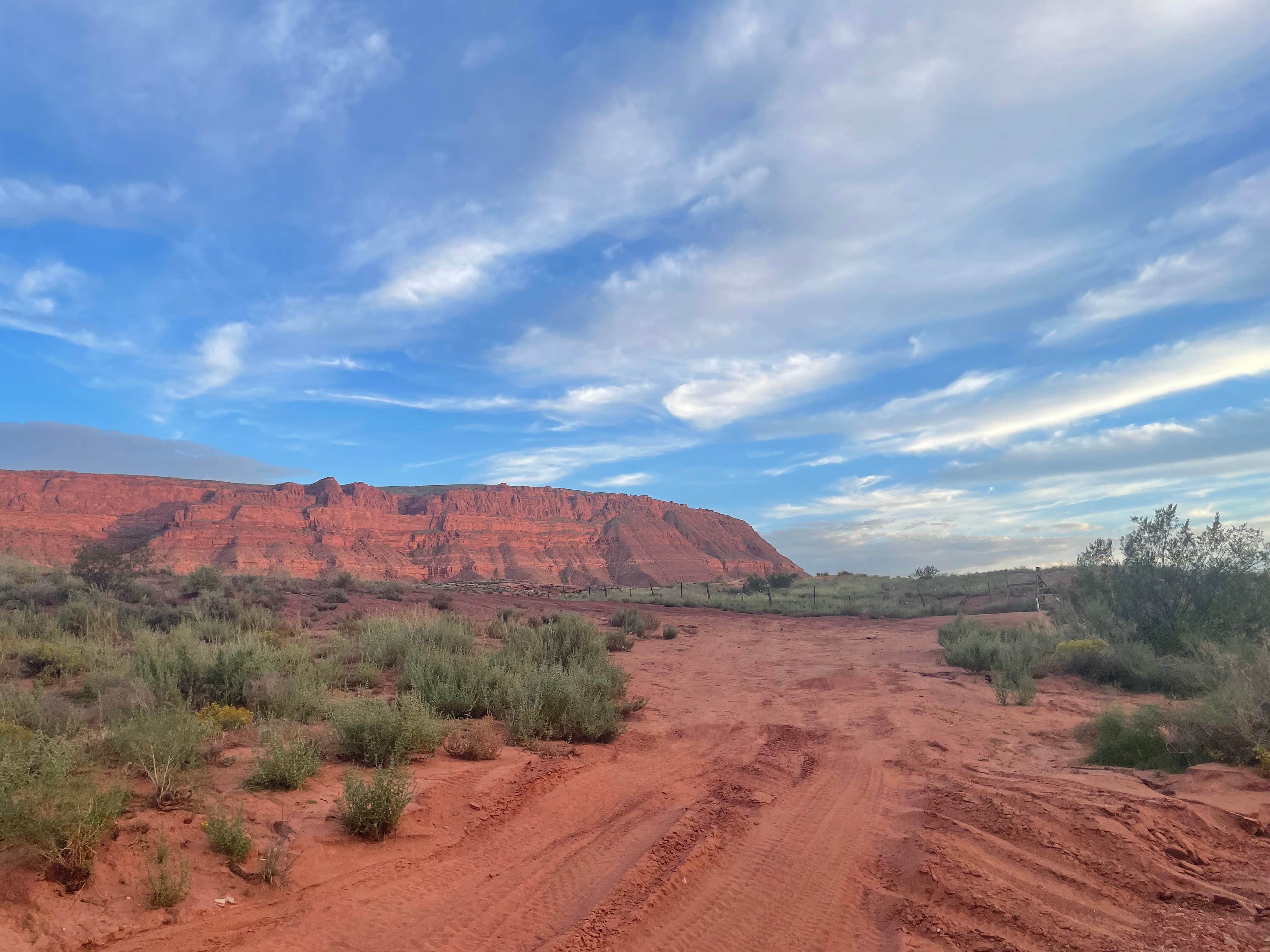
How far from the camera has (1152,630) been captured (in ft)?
48.9

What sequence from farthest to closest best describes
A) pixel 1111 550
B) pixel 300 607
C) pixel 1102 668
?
pixel 300 607 < pixel 1111 550 < pixel 1102 668

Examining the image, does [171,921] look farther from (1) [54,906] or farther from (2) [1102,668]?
(2) [1102,668]

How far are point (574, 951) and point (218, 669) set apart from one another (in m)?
6.65

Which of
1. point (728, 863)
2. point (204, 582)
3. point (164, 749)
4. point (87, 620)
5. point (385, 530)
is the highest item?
point (385, 530)

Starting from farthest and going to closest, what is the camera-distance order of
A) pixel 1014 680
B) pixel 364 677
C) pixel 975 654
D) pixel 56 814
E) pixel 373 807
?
1. pixel 975 654
2. pixel 1014 680
3. pixel 364 677
4. pixel 373 807
5. pixel 56 814

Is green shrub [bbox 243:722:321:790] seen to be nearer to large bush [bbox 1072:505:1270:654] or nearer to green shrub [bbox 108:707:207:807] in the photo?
green shrub [bbox 108:707:207:807]

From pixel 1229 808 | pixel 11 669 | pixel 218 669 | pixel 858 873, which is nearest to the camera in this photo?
pixel 858 873

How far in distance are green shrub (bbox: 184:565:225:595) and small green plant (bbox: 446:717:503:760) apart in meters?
14.0

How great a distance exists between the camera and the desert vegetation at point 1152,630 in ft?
30.5

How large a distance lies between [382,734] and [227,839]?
208 cm

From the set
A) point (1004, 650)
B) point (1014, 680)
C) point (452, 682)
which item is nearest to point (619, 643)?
point (1004, 650)

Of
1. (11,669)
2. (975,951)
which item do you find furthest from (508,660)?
(975,951)

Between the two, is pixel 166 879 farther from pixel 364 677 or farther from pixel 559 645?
pixel 559 645

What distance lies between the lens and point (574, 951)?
364cm
